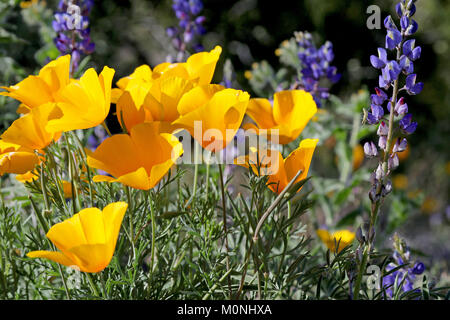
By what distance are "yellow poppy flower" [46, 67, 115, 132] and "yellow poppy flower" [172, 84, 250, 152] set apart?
0.35 ft

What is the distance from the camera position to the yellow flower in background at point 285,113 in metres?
0.85

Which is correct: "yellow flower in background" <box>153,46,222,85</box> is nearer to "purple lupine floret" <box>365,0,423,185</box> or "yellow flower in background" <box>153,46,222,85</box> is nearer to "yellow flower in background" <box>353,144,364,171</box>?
"purple lupine floret" <box>365,0,423,185</box>

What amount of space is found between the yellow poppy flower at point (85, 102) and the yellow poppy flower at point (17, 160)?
9cm

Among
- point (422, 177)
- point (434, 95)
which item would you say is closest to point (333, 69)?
point (422, 177)

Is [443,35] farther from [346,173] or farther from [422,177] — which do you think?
[346,173]

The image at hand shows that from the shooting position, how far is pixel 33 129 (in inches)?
30.7

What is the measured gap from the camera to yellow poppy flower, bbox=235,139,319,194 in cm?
78

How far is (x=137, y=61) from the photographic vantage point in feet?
15.9

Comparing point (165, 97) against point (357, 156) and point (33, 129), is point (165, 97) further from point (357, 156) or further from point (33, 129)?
point (357, 156)

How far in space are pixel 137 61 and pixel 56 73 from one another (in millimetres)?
4112

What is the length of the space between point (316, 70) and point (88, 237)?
0.86 meters

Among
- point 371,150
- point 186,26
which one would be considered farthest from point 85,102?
point 186,26

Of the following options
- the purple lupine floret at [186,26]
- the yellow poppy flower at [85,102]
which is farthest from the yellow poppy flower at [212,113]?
the purple lupine floret at [186,26]
